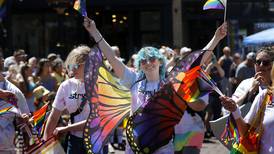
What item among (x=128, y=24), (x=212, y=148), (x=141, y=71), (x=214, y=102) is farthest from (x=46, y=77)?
(x=128, y=24)

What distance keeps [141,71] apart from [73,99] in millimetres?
732

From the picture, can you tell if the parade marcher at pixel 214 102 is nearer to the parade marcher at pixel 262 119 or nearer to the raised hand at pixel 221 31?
the raised hand at pixel 221 31

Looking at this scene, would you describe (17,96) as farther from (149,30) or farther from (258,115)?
(149,30)

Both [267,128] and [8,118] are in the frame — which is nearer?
[267,128]

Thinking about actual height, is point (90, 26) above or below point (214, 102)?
above

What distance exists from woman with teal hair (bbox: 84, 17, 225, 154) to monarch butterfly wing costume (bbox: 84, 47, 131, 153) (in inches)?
4.9

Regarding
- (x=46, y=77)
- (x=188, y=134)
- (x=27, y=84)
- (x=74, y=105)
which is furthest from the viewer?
(x=46, y=77)

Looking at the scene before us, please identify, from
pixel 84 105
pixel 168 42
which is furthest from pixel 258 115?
pixel 168 42

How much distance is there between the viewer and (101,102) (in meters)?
5.74

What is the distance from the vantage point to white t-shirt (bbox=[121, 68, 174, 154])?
5672mm

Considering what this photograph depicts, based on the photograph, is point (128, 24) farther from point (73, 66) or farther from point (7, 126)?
point (7, 126)

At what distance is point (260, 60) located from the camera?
5.25 metres

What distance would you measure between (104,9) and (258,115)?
59.1 ft

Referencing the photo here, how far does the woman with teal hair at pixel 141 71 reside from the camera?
222 inches
